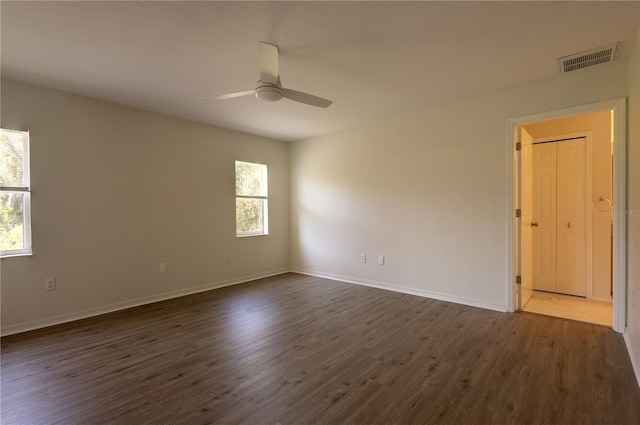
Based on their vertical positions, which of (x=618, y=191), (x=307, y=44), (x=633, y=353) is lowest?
(x=633, y=353)

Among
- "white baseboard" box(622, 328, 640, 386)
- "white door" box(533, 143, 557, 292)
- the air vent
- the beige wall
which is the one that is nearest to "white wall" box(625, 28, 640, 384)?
"white baseboard" box(622, 328, 640, 386)

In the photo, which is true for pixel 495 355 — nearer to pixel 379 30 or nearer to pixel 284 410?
pixel 284 410

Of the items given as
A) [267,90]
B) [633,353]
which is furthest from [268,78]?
[633,353]

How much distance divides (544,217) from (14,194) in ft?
21.1

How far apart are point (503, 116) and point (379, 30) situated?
2.04m

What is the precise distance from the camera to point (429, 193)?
162 inches

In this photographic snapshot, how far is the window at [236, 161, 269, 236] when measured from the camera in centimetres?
523

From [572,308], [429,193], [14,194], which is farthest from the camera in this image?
[429,193]

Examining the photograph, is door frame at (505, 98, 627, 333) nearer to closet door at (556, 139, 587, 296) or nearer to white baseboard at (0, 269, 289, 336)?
closet door at (556, 139, 587, 296)

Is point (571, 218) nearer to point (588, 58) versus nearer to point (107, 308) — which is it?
point (588, 58)

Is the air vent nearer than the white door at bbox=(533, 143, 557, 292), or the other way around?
the air vent

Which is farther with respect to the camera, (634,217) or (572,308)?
(572,308)

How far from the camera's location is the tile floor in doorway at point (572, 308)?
328cm

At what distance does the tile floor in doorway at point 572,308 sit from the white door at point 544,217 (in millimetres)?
323
